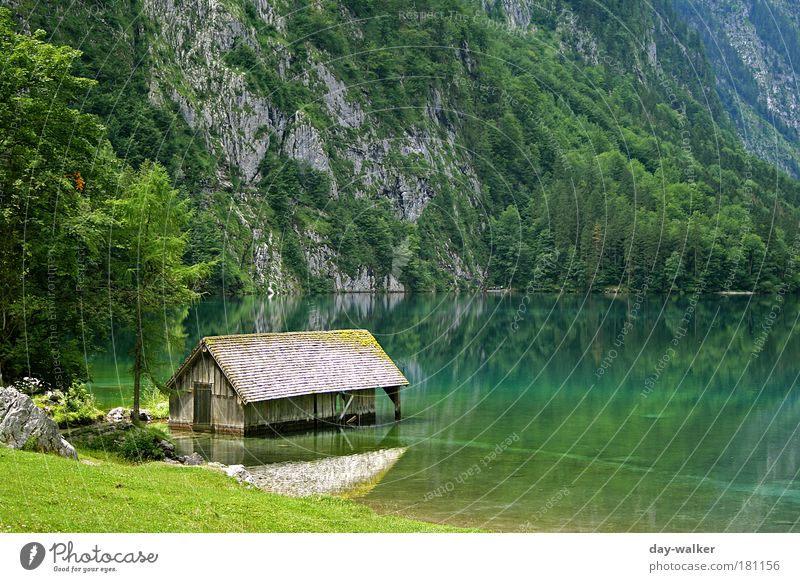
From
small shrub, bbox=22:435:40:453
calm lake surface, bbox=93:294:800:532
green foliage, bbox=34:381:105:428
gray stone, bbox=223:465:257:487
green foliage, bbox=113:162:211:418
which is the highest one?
green foliage, bbox=113:162:211:418

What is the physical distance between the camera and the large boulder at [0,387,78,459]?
28.7m

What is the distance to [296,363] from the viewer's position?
48500 millimetres

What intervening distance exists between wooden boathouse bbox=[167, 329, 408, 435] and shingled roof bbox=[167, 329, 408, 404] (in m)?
0.04

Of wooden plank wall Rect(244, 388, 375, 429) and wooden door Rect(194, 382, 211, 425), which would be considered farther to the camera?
wooden door Rect(194, 382, 211, 425)

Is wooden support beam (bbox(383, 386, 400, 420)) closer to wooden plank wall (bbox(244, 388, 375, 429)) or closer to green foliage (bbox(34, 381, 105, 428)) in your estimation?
wooden plank wall (bbox(244, 388, 375, 429))

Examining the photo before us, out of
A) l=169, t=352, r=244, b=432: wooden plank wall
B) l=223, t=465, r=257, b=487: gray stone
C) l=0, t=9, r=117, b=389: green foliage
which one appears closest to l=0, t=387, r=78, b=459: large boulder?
l=223, t=465, r=257, b=487: gray stone

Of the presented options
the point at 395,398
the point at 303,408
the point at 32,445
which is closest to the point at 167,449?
the point at 32,445

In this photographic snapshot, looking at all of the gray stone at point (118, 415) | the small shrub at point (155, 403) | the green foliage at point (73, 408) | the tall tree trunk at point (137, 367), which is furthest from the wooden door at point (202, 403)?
the green foliage at point (73, 408)

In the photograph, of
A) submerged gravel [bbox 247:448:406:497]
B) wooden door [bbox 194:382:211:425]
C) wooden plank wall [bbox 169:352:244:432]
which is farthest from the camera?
wooden door [bbox 194:382:211:425]

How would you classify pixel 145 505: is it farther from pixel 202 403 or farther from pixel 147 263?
pixel 202 403

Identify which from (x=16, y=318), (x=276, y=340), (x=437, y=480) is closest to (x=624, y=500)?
(x=437, y=480)

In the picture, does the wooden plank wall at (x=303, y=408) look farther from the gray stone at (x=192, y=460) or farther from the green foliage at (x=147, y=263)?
the gray stone at (x=192, y=460)

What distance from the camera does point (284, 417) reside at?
47.4 meters

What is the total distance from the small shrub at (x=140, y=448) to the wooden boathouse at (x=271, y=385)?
7.04m
